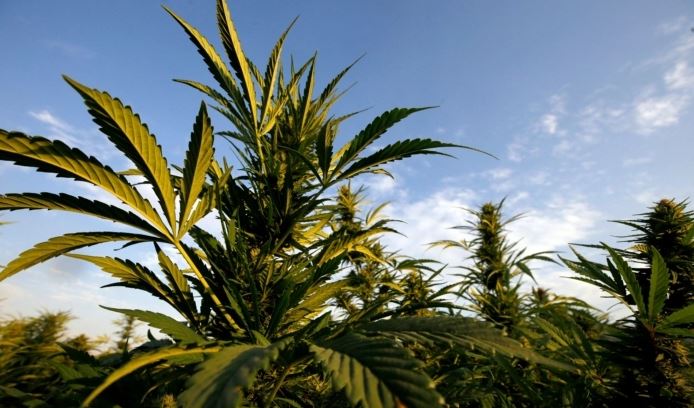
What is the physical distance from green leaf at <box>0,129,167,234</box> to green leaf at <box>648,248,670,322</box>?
1.74 meters

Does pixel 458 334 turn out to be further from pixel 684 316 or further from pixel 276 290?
Answer: pixel 684 316

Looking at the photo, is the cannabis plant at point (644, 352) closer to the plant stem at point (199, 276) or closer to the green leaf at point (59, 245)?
the plant stem at point (199, 276)

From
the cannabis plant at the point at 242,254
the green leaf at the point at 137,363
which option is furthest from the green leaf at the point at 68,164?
the green leaf at the point at 137,363

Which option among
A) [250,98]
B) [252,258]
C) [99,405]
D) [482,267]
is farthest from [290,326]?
[482,267]

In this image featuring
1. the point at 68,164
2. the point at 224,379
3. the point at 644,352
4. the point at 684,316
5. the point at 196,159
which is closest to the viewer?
the point at 224,379

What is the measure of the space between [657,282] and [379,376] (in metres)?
1.40

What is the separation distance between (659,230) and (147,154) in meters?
2.54

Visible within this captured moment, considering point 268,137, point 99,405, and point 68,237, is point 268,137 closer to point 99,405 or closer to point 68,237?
point 68,237

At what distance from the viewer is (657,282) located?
1.32 meters

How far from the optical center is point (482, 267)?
4.59 metres

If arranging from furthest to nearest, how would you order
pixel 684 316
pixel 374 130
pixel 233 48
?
pixel 684 316 → pixel 233 48 → pixel 374 130

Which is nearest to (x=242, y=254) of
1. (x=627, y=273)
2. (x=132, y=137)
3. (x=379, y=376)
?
(x=132, y=137)

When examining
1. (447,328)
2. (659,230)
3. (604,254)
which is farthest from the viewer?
(659,230)

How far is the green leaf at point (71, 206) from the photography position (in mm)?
809
